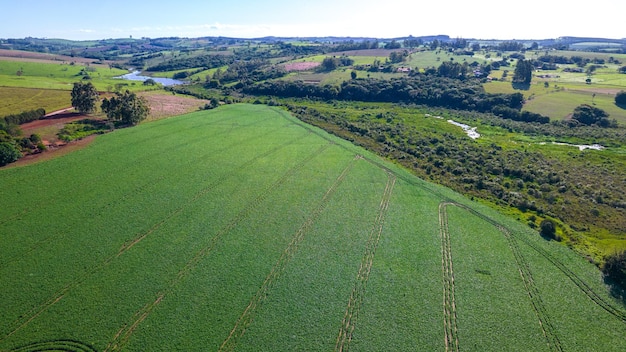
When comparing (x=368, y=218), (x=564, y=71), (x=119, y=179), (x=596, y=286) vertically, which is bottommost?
(x=596, y=286)

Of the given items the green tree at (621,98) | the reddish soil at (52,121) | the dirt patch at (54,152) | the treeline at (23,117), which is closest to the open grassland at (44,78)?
the reddish soil at (52,121)

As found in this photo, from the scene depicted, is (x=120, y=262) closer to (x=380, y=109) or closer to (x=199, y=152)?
(x=199, y=152)

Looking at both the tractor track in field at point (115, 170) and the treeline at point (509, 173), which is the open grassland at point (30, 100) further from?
the treeline at point (509, 173)

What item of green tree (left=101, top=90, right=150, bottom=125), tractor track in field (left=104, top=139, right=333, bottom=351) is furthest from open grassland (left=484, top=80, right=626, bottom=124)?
green tree (left=101, top=90, right=150, bottom=125)

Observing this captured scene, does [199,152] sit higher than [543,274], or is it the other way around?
[199,152]

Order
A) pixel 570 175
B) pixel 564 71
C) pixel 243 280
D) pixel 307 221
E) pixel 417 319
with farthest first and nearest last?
1. pixel 564 71
2. pixel 570 175
3. pixel 307 221
4. pixel 243 280
5. pixel 417 319

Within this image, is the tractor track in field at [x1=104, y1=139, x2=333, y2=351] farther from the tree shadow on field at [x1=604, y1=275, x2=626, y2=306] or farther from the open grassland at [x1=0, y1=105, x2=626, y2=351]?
the tree shadow on field at [x1=604, y1=275, x2=626, y2=306]

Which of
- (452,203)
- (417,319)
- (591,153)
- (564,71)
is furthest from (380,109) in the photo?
(564,71)
